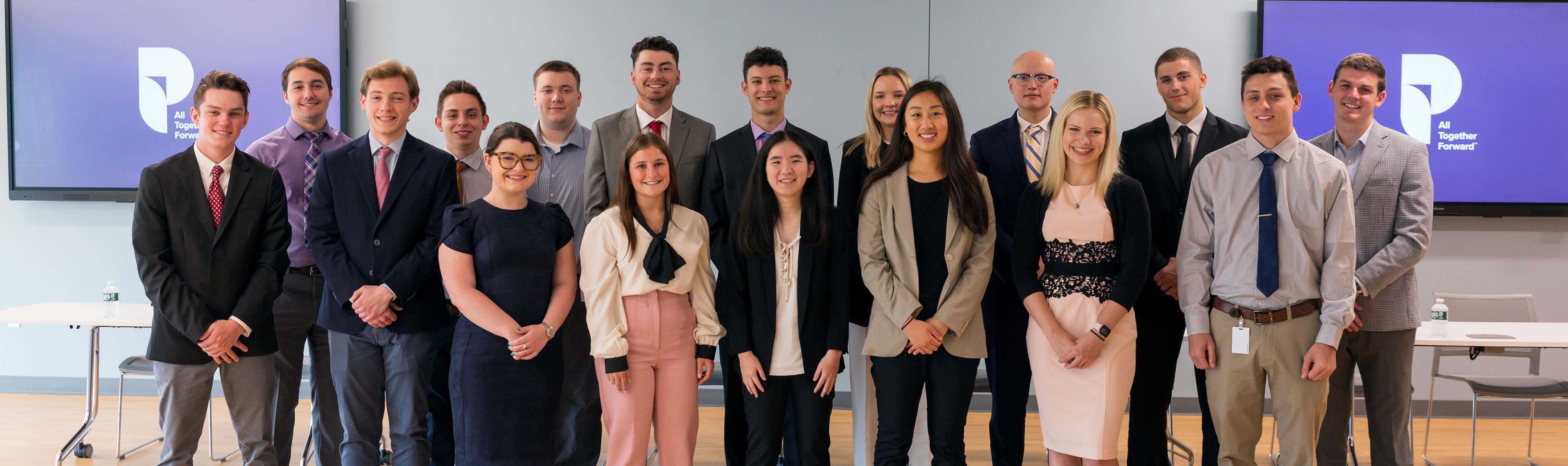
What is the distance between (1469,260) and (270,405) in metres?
6.07

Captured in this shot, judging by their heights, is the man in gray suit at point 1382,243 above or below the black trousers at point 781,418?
above

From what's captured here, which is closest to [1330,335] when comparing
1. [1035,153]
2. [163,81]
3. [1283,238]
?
[1283,238]

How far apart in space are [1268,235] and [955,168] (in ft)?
3.14

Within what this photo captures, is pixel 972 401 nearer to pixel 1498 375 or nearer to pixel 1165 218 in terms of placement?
pixel 1165 218

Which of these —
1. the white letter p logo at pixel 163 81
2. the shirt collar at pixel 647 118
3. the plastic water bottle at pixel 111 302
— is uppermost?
the white letter p logo at pixel 163 81

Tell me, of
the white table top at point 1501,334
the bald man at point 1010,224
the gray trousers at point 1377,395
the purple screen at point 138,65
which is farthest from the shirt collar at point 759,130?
the purple screen at point 138,65

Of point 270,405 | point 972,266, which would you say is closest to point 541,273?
point 270,405

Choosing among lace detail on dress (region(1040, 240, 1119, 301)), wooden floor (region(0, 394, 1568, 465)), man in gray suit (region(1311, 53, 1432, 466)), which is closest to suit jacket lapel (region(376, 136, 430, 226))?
wooden floor (region(0, 394, 1568, 465))

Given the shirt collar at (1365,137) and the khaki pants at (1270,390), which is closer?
the khaki pants at (1270,390)

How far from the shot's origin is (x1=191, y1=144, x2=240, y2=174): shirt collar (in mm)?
2775

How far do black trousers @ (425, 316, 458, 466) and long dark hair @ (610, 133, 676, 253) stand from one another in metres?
0.99

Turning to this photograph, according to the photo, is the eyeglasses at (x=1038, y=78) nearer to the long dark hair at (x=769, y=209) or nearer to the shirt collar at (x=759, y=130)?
the shirt collar at (x=759, y=130)

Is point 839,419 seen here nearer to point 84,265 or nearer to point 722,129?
point 722,129

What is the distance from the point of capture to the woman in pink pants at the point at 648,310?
2.64m
